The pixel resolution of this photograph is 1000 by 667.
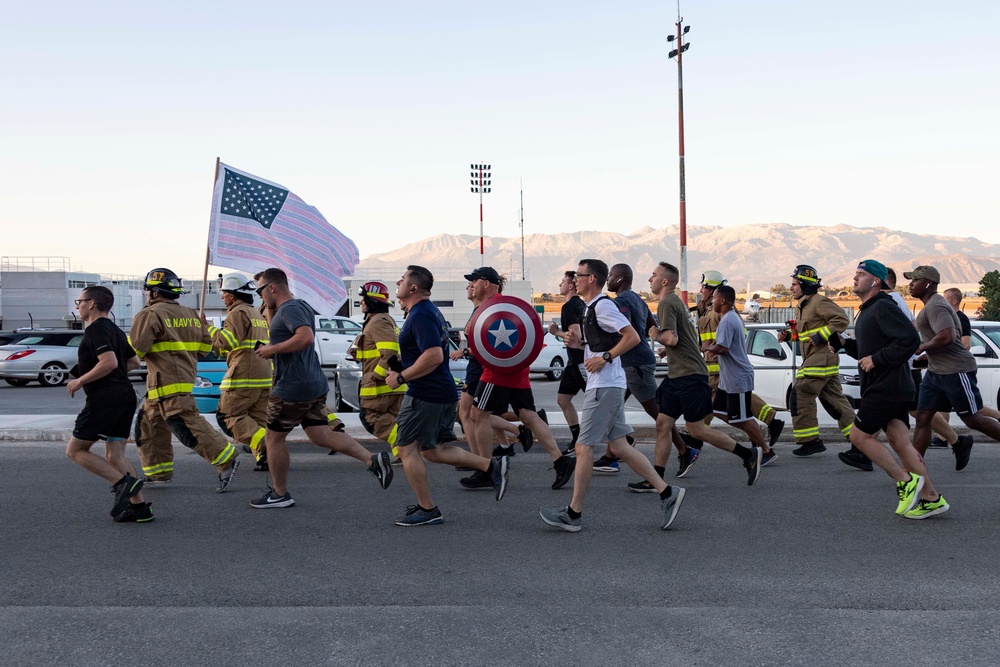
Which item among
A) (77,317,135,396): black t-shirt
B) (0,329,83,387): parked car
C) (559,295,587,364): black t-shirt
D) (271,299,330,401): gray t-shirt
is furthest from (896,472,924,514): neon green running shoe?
(0,329,83,387): parked car

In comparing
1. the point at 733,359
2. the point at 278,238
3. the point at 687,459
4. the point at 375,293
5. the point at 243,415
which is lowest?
the point at 687,459

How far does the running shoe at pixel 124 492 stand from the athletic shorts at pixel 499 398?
9.25 ft

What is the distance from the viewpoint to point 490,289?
8227 millimetres

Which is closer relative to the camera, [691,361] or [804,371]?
[691,361]

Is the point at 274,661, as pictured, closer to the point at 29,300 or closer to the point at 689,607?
the point at 689,607

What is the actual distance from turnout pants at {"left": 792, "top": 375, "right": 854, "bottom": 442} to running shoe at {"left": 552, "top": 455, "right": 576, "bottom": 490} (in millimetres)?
2903

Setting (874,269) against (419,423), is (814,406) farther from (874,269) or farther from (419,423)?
(419,423)

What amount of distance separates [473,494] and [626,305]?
1933 mm

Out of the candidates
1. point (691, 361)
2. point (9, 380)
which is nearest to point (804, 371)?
point (691, 361)

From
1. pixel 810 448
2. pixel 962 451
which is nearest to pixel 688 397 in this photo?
pixel 810 448

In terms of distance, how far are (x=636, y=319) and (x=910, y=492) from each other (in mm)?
2384

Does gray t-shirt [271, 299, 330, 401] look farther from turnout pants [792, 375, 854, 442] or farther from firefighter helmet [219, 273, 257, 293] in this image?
turnout pants [792, 375, 854, 442]

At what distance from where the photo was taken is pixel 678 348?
25.5ft

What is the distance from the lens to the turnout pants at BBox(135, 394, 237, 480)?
25.3ft
